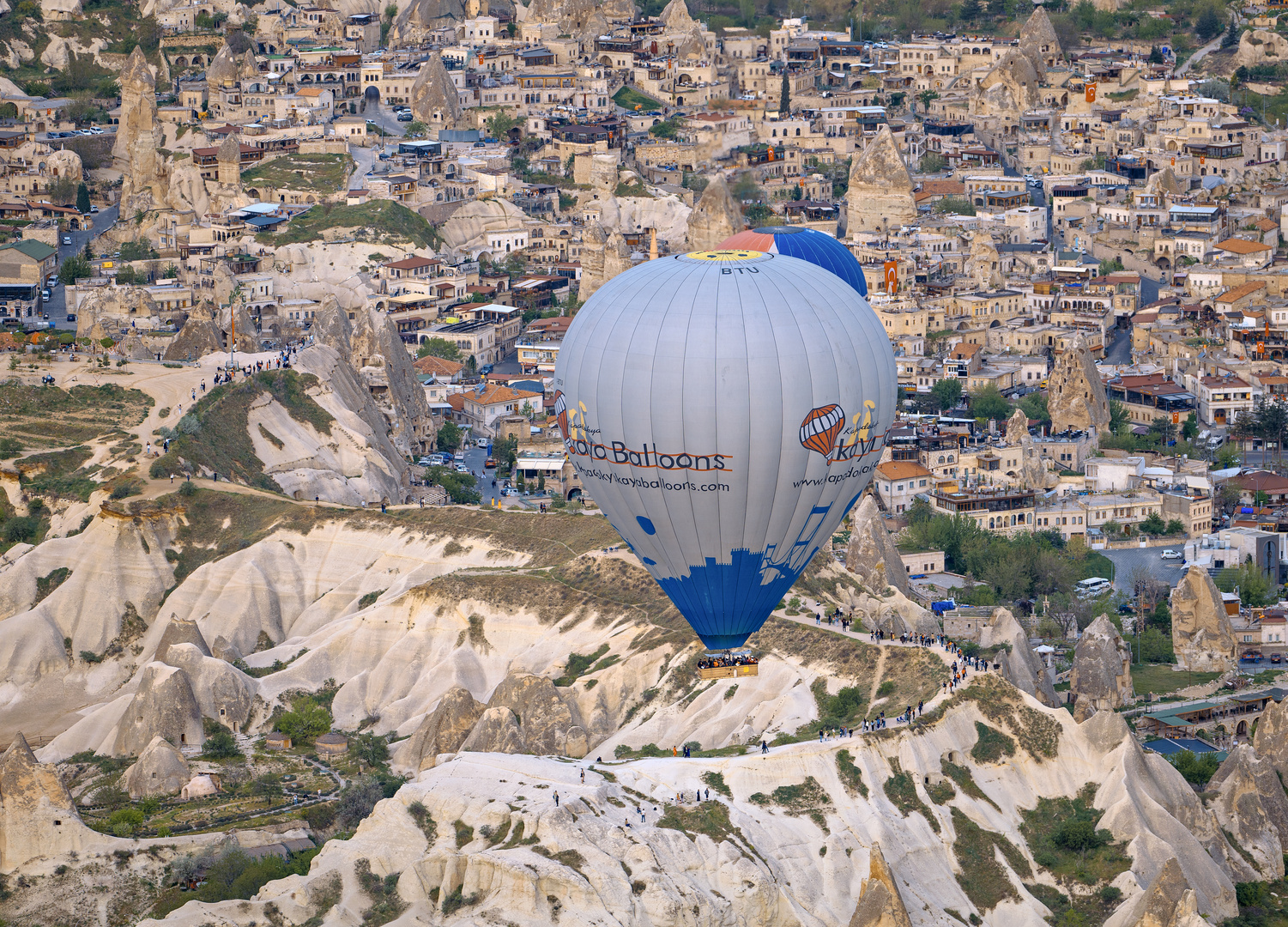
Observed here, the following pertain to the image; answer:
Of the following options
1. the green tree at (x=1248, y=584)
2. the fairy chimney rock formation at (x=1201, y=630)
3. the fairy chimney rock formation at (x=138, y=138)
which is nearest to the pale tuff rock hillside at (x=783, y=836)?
the fairy chimney rock formation at (x=1201, y=630)

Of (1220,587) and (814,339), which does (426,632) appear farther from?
(1220,587)

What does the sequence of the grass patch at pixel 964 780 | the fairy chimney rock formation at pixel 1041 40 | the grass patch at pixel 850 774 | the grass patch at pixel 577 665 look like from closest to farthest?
the grass patch at pixel 850 774
the grass patch at pixel 964 780
the grass patch at pixel 577 665
the fairy chimney rock formation at pixel 1041 40

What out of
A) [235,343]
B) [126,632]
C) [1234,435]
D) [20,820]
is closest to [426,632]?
[126,632]

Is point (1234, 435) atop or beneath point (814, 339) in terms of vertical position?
beneath

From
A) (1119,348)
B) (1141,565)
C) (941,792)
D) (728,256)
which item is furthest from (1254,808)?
(1119,348)

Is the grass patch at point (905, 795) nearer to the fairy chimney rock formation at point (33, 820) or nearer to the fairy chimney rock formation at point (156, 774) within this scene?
the fairy chimney rock formation at point (33, 820)
